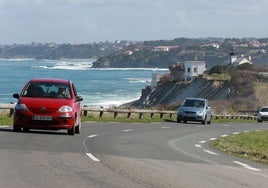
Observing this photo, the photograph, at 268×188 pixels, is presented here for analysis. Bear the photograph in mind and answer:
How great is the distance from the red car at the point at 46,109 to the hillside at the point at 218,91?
72.0 meters

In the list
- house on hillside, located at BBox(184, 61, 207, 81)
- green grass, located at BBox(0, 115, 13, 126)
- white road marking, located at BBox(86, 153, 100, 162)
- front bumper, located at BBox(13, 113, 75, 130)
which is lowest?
green grass, located at BBox(0, 115, 13, 126)

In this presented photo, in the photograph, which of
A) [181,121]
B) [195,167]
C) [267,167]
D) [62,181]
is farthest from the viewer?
[181,121]

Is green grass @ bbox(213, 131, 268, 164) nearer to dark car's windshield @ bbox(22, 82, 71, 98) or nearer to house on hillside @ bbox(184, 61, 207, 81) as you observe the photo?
dark car's windshield @ bbox(22, 82, 71, 98)

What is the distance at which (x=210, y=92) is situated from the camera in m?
118

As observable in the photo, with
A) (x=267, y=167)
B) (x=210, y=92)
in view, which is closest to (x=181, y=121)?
(x=267, y=167)

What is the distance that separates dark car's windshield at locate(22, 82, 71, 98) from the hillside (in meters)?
71.8

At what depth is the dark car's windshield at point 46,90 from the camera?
22.1 metres

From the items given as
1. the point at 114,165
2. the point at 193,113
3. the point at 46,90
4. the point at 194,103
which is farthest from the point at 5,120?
the point at 114,165

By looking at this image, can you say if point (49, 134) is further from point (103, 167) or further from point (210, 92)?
point (210, 92)

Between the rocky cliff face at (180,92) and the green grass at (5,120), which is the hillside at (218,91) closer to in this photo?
the rocky cliff face at (180,92)

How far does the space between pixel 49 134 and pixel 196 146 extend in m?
4.42

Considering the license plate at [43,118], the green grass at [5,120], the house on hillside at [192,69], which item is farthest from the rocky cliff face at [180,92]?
the license plate at [43,118]

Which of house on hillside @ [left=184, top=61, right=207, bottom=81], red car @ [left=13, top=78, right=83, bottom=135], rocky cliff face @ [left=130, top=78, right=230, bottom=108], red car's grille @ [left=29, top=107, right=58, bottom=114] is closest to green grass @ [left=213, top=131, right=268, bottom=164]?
red car @ [left=13, top=78, right=83, bottom=135]

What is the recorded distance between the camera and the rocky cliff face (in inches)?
4641
